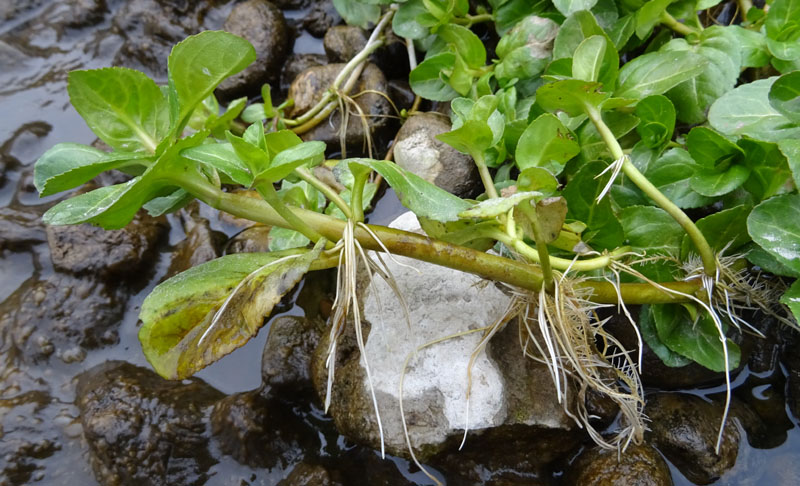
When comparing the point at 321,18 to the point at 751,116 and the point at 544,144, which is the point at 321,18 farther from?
the point at 751,116

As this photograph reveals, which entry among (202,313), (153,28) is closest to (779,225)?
(202,313)

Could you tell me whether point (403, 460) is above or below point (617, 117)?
below

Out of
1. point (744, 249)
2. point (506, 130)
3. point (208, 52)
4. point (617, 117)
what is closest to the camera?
point (208, 52)

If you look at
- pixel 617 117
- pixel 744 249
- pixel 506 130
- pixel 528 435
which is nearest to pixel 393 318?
pixel 528 435

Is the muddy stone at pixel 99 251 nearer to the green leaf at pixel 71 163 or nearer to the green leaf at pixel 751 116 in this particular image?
the green leaf at pixel 71 163

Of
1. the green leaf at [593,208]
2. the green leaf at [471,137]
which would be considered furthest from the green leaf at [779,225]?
the green leaf at [471,137]

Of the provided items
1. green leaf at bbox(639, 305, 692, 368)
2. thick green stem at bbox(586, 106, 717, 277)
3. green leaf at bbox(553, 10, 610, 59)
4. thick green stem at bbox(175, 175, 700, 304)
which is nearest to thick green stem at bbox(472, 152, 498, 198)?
thick green stem at bbox(175, 175, 700, 304)

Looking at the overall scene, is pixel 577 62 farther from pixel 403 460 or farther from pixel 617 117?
pixel 403 460
